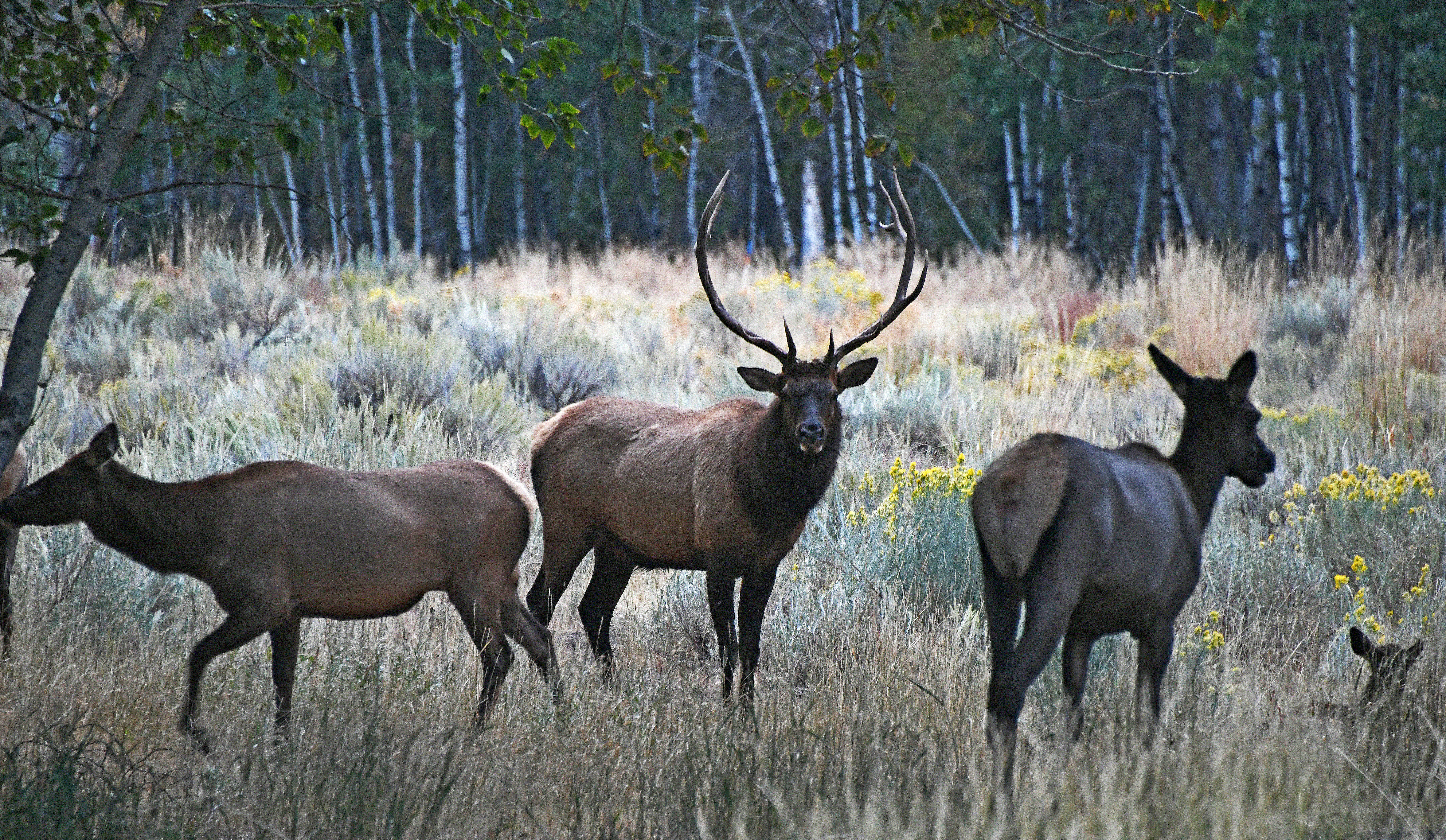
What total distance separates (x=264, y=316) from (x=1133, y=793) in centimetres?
1169

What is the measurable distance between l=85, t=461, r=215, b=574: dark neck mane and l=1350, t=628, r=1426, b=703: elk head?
394 centimetres

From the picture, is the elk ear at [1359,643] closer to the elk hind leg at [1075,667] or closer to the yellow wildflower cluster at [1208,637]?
the yellow wildflower cluster at [1208,637]

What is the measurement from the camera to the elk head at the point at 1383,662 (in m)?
4.52

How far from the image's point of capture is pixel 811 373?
5.29 m

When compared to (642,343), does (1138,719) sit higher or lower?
lower

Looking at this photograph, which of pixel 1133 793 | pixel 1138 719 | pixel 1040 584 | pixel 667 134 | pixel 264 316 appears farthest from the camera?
pixel 264 316

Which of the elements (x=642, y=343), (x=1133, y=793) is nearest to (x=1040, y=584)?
(x=1133, y=793)

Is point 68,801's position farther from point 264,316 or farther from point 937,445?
point 264,316

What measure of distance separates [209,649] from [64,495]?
65 centimetres

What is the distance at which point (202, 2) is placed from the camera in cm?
457

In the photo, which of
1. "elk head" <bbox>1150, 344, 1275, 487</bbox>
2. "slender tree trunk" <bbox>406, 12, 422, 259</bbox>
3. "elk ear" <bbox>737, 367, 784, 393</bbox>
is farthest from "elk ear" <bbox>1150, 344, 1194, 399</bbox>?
"slender tree trunk" <bbox>406, 12, 422, 259</bbox>

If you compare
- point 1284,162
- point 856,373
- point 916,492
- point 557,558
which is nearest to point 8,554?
point 557,558

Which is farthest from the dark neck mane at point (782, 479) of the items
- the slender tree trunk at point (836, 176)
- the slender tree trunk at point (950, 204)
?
the slender tree trunk at point (950, 204)

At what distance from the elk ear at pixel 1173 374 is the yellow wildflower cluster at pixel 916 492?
268 centimetres
